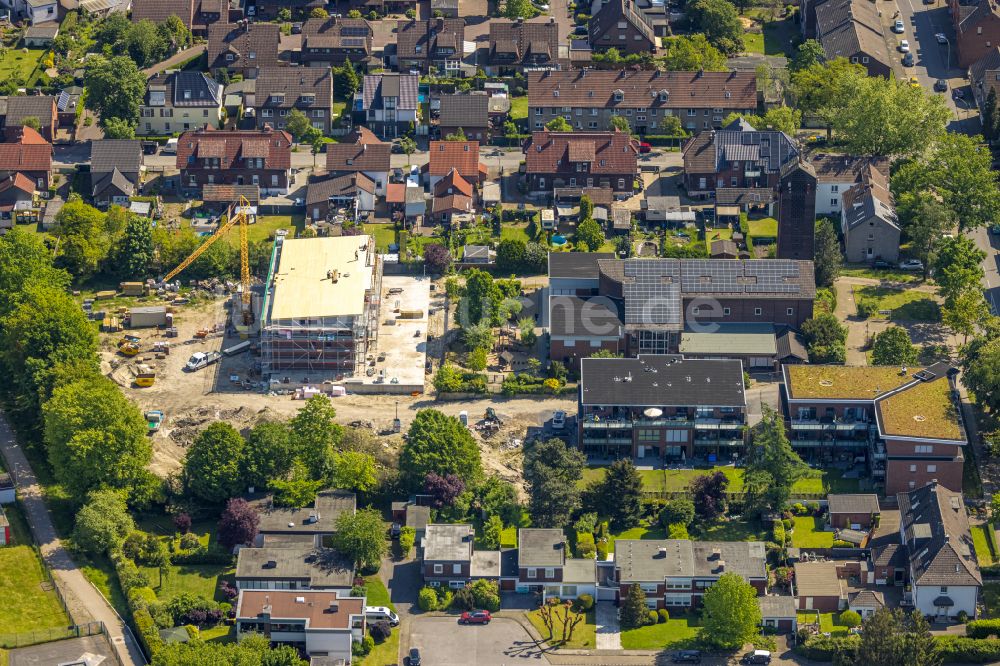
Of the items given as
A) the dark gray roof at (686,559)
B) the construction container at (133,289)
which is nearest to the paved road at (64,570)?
the construction container at (133,289)

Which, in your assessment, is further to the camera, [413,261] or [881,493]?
[413,261]

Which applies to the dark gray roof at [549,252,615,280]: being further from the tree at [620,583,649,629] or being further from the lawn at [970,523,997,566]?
the lawn at [970,523,997,566]

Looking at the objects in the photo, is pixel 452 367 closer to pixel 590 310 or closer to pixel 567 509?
pixel 590 310

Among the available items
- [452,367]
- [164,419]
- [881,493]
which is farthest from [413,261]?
[881,493]

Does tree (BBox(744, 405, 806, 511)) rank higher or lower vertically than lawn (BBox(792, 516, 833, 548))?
higher

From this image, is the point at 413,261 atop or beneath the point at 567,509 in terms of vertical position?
atop

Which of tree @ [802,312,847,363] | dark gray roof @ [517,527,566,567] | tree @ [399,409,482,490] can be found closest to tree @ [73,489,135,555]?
tree @ [399,409,482,490]

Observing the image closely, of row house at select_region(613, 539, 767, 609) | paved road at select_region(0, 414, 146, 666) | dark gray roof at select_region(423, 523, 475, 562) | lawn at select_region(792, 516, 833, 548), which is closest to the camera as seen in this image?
Answer: paved road at select_region(0, 414, 146, 666)

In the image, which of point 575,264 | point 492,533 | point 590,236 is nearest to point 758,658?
point 492,533
